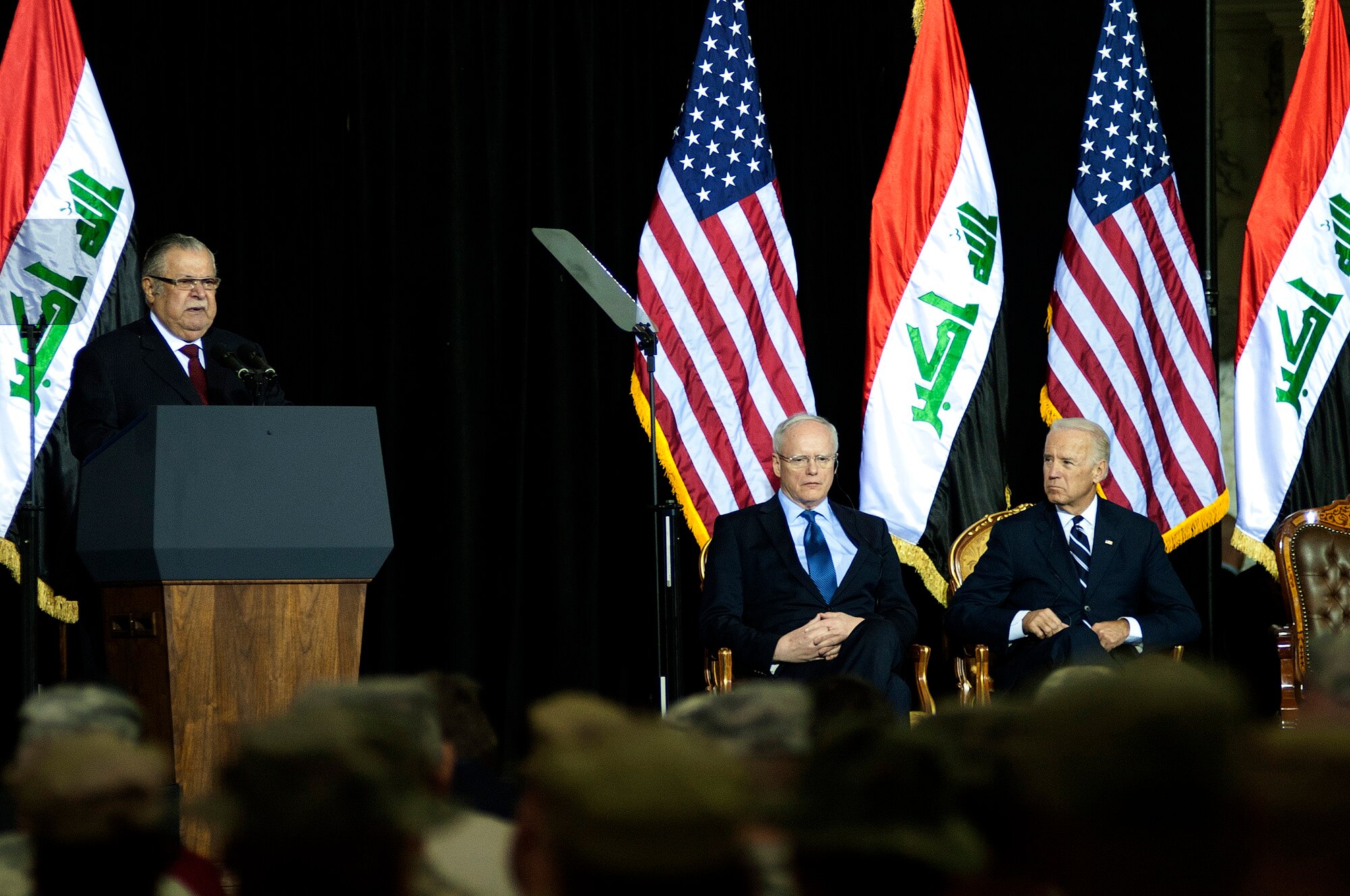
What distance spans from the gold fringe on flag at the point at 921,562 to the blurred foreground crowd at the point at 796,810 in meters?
4.34

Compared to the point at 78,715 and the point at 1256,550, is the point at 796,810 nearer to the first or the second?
the point at 78,715

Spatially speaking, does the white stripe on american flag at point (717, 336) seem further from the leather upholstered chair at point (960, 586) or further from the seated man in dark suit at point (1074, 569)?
the seated man in dark suit at point (1074, 569)

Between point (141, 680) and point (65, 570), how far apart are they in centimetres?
203

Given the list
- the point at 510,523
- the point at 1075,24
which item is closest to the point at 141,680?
the point at 510,523

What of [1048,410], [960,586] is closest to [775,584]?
[960,586]

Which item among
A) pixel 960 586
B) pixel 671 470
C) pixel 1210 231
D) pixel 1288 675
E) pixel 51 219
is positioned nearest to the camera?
pixel 1288 675

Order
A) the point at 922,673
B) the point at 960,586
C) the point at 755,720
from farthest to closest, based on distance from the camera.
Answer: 1. the point at 960,586
2. the point at 922,673
3. the point at 755,720

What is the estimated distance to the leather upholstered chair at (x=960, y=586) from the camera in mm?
4508

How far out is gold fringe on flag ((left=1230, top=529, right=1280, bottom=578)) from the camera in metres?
5.50

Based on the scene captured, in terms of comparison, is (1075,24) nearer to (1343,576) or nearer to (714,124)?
(714,124)

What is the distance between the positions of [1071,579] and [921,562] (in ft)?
3.25

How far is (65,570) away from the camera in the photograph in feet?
16.6

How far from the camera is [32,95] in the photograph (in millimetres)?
5039

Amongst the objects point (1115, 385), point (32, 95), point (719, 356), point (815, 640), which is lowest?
point (815, 640)
